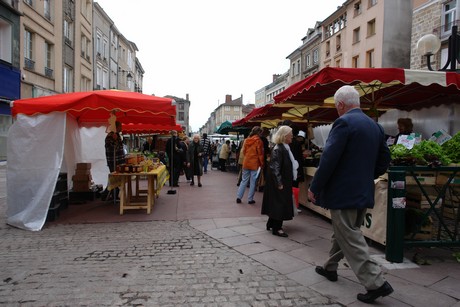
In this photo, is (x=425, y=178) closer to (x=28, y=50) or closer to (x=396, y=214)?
(x=396, y=214)

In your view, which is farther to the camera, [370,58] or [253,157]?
[370,58]

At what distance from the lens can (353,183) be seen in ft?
9.87

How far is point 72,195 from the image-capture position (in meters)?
8.12

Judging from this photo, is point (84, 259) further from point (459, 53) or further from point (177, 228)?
point (459, 53)

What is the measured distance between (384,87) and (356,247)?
456 cm

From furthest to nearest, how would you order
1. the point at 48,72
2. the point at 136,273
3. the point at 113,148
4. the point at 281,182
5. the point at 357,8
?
1. the point at 357,8
2. the point at 48,72
3. the point at 113,148
4. the point at 281,182
5. the point at 136,273

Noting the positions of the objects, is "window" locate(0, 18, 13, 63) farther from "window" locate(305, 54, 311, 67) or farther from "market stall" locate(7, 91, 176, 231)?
"window" locate(305, 54, 311, 67)

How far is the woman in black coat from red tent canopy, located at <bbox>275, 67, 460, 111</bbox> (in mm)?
953

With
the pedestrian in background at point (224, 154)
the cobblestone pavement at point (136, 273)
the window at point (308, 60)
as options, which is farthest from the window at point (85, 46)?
the window at point (308, 60)

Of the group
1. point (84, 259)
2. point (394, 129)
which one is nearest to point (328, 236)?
point (84, 259)

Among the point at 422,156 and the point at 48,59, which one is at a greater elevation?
the point at 48,59

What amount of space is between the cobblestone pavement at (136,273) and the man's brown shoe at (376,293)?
359 millimetres

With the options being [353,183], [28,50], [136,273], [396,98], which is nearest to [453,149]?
[353,183]

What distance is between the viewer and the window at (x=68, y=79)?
2270cm
